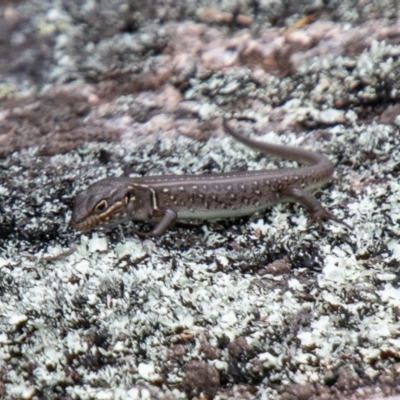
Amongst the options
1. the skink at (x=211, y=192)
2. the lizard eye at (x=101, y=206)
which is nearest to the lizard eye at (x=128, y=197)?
the skink at (x=211, y=192)

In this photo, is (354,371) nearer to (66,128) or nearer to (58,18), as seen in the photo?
(66,128)

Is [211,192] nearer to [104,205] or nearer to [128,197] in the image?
[128,197]

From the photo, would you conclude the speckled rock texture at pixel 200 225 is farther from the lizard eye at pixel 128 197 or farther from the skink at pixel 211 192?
the lizard eye at pixel 128 197

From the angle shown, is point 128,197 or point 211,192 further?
point 211,192

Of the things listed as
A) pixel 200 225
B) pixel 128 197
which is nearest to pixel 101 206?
pixel 128 197

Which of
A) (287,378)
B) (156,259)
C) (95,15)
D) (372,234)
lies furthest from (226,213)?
(95,15)

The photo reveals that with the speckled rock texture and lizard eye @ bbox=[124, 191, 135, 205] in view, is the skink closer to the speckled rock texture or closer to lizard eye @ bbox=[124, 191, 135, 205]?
lizard eye @ bbox=[124, 191, 135, 205]

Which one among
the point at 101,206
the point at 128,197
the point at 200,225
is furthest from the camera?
the point at 200,225

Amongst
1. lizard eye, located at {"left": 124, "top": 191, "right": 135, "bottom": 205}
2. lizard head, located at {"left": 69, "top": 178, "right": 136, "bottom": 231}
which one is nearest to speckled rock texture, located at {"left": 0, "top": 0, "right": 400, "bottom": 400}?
lizard head, located at {"left": 69, "top": 178, "right": 136, "bottom": 231}
